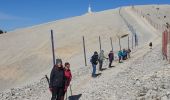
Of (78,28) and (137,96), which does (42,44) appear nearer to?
(78,28)

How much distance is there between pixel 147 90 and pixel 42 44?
68.0m

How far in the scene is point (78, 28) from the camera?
9162 cm

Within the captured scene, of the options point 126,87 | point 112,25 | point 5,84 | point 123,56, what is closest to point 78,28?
point 112,25

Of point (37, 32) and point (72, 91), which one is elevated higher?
point (37, 32)

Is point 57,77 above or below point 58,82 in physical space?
above

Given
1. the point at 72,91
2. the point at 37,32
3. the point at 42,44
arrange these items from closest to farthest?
the point at 72,91, the point at 42,44, the point at 37,32

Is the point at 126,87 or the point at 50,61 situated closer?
the point at 126,87

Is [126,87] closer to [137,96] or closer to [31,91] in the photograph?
[137,96]

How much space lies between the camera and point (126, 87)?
16250 millimetres

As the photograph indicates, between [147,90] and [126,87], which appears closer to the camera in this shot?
[147,90]

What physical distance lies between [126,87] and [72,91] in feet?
13.4

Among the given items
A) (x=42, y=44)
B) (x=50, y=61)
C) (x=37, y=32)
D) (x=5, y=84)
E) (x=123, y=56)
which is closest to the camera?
(x=123, y=56)

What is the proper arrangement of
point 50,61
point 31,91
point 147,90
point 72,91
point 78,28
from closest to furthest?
Result: point 147,90
point 72,91
point 31,91
point 50,61
point 78,28

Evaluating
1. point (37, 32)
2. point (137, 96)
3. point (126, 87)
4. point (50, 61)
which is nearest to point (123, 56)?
point (126, 87)
